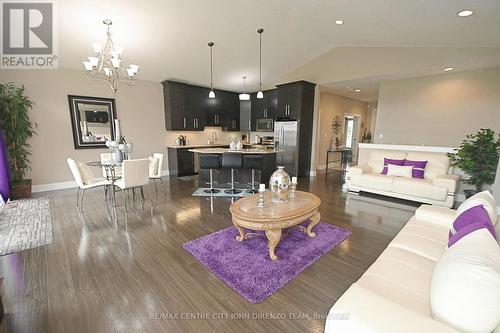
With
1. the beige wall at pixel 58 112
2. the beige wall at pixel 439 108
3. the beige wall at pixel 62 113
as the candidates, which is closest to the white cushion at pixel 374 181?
the beige wall at pixel 439 108

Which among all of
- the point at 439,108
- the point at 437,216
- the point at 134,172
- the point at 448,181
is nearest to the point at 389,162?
the point at 448,181

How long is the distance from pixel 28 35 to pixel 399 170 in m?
7.07

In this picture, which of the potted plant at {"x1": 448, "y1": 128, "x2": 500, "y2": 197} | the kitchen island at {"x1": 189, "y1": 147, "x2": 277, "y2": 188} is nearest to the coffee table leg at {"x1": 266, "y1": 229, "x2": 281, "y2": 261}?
the kitchen island at {"x1": 189, "y1": 147, "x2": 277, "y2": 188}

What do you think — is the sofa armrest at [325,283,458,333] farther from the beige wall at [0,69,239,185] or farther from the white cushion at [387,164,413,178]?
the beige wall at [0,69,239,185]

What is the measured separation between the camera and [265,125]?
750cm

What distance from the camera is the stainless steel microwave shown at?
288 inches

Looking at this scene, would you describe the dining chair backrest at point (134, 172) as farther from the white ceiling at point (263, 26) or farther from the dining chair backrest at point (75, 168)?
the white ceiling at point (263, 26)

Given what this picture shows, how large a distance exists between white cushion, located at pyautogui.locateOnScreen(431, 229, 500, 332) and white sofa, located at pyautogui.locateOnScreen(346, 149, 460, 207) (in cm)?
344

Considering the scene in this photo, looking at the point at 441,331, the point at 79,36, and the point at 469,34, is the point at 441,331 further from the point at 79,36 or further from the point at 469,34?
the point at 79,36

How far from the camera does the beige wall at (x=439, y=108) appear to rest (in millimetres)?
4754

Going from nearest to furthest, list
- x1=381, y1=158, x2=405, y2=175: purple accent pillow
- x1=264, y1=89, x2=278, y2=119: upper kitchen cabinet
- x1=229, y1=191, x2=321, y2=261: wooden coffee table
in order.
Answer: x1=229, y1=191, x2=321, y2=261: wooden coffee table, x1=381, y1=158, x2=405, y2=175: purple accent pillow, x1=264, y1=89, x2=278, y2=119: upper kitchen cabinet

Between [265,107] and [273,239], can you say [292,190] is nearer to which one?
[273,239]

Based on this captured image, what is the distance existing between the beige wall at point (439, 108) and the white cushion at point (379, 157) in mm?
1627

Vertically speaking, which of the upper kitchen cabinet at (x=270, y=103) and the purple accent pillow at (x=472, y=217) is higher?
the upper kitchen cabinet at (x=270, y=103)
